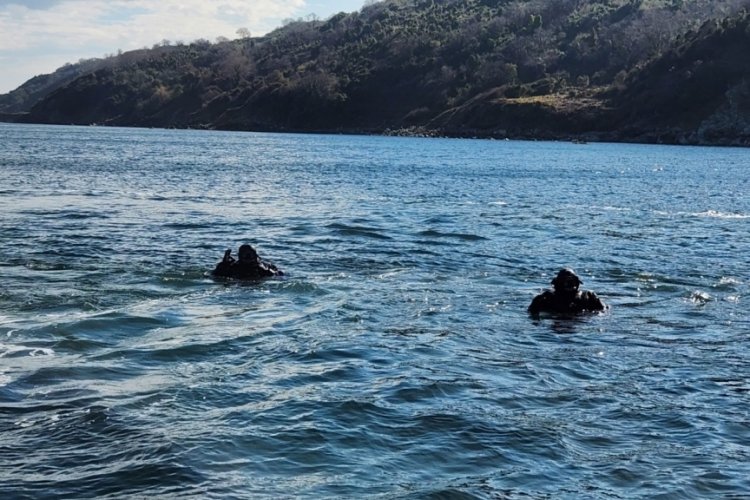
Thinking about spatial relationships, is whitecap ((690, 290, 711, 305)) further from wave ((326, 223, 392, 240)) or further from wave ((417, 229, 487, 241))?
wave ((326, 223, 392, 240))

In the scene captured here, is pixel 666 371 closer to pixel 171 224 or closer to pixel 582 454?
pixel 582 454

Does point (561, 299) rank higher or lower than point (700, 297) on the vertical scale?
higher

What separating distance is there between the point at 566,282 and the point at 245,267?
777 cm

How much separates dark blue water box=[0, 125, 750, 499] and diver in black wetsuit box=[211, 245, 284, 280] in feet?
1.28

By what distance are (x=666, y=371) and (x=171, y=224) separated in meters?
→ 23.2

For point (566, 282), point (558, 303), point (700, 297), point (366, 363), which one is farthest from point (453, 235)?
point (366, 363)

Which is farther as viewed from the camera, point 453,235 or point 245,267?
point 453,235

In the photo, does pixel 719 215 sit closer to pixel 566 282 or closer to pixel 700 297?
pixel 700 297

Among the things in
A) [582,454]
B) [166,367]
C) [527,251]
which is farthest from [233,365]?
[527,251]

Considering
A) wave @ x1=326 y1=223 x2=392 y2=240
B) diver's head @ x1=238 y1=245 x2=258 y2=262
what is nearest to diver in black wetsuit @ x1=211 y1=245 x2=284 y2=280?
diver's head @ x1=238 y1=245 x2=258 y2=262

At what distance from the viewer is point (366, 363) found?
592 inches

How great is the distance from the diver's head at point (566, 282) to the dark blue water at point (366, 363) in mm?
754

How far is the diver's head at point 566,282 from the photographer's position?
19.0 metres

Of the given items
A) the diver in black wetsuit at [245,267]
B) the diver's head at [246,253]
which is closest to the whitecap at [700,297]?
the diver in black wetsuit at [245,267]
